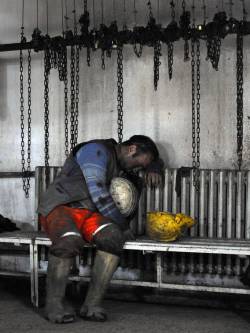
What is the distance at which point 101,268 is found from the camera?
393cm


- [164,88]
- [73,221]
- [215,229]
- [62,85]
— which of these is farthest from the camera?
[62,85]

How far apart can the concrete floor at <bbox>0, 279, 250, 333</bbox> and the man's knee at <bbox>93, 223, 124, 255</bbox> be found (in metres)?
0.55

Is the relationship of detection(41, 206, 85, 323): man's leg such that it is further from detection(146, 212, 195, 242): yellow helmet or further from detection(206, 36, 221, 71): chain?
detection(206, 36, 221, 71): chain

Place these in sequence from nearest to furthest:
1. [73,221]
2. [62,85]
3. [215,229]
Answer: [73,221] → [215,229] → [62,85]

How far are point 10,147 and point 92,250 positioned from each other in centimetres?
158

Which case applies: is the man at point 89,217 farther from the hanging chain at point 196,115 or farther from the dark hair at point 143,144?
the hanging chain at point 196,115

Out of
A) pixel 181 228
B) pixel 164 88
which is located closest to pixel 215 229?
pixel 181 228

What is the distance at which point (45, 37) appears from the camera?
4965 mm

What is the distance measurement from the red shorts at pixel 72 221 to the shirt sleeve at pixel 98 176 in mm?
96

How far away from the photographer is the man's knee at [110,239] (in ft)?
12.7

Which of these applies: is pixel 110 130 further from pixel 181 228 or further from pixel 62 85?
pixel 181 228

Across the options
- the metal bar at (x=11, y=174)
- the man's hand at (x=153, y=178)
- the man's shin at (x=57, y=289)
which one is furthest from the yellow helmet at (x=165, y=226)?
the metal bar at (x=11, y=174)

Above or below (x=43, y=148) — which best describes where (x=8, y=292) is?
below

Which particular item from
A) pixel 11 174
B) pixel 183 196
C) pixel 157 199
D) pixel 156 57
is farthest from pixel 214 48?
pixel 11 174
